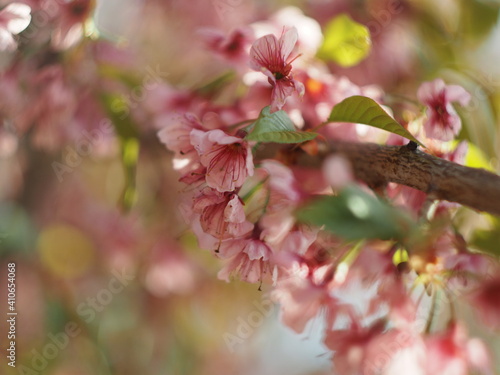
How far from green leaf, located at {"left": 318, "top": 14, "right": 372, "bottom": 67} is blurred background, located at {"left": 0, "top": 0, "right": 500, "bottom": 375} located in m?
0.09

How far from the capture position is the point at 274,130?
0.49 m

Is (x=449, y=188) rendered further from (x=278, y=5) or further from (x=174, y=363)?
(x=174, y=363)

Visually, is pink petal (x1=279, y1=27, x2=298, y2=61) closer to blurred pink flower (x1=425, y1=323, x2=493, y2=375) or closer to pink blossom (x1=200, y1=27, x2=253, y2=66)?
pink blossom (x1=200, y1=27, x2=253, y2=66)

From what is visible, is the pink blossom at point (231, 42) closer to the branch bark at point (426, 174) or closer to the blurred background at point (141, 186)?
the blurred background at point (141, 186)

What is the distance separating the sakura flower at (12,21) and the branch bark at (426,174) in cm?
41

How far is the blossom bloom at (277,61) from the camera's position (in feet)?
1.74

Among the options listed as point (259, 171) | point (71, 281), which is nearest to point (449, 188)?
point (259, 171)

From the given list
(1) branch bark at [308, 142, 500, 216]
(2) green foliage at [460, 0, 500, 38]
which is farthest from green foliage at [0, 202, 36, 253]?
(2) green foliage at [460, 0, 500, 38]

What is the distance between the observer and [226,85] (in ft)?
2.70

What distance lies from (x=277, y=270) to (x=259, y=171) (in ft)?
0.40

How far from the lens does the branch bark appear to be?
451 millimetres

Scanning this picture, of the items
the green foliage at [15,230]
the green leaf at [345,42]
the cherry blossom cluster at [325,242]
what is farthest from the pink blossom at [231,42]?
the green foliage at [15,230]

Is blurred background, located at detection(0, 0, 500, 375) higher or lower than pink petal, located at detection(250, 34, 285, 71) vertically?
lower

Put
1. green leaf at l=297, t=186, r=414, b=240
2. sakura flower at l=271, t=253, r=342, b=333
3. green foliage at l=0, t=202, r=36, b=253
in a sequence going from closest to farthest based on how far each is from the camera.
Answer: green leaf at l=297, t=186, r=414, b=240 < sakura flower at l=271, t=253, r=342, b=333 < green foliage at l=0, t=202, r=36, b=253
